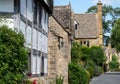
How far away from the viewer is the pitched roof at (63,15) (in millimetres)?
43994

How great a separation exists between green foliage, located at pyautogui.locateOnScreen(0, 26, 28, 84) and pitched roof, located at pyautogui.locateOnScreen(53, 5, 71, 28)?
27445mm

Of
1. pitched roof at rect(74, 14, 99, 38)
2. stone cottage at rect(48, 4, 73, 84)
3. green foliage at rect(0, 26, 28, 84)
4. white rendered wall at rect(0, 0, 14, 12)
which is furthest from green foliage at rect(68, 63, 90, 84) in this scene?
pitched roof at rect(74, 14, 99, 38)

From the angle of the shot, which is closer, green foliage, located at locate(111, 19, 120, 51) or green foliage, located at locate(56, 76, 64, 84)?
green foliage, located at locate(56, 76, 64, 84)

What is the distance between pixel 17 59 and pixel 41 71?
11399 millimetres

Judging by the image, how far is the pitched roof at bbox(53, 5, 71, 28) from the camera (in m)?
44.0

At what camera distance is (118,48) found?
296ft

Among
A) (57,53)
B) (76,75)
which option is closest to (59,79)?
(57,53)

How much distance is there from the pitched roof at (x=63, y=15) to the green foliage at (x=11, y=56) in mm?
27445

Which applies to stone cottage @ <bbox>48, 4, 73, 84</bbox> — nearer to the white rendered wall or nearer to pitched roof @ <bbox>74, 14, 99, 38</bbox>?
the white rendered wall

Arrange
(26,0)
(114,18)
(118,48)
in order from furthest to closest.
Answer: (114,18), (118,48), (26,0)

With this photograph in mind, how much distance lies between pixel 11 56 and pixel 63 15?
2955 centimetres

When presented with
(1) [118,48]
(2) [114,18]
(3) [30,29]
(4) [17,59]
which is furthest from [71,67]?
(2) [114,18]

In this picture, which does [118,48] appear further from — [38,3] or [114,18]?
[38,3]

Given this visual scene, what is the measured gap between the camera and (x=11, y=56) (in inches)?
619
